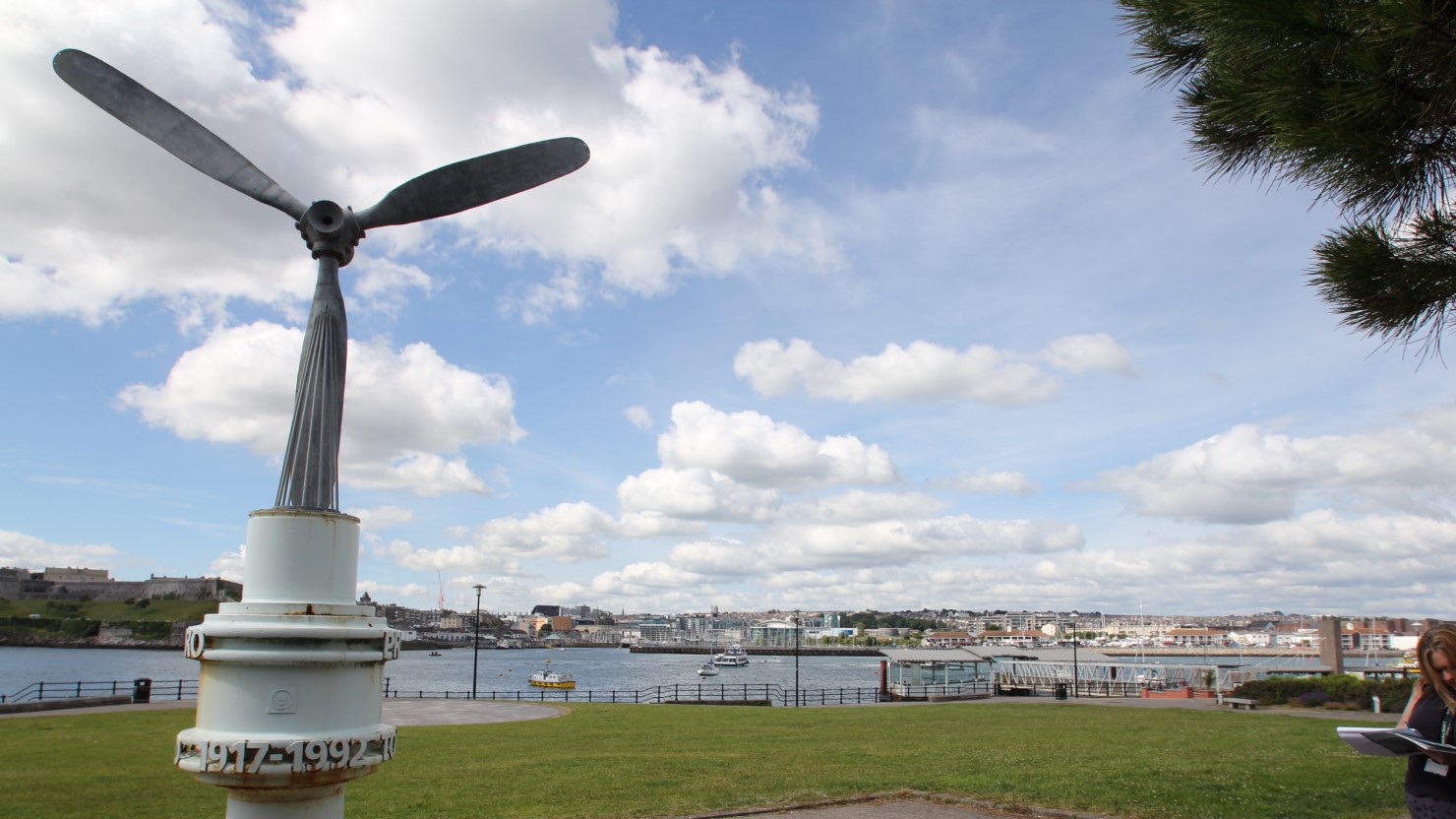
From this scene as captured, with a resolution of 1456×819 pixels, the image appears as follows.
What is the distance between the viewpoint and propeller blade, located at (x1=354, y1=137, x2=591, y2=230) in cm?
296

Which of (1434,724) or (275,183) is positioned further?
(1434,724)

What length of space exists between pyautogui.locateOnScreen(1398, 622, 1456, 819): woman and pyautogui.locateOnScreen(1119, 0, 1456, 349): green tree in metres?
2.89

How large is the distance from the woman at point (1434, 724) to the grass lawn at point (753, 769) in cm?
473

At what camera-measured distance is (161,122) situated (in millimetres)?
3098

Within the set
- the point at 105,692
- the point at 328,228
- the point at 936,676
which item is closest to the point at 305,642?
the point at 328,228

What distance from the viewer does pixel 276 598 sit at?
236 centimetres

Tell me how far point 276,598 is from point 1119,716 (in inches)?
990

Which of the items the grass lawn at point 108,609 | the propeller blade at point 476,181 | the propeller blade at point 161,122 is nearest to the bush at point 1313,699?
the propeller blade at point 476,181

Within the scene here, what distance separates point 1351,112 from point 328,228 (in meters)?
5.93

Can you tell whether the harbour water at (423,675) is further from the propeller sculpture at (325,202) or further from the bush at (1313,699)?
the propeller sculpture at (325,202)

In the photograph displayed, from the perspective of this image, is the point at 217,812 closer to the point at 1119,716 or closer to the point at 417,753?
the point at 417,753

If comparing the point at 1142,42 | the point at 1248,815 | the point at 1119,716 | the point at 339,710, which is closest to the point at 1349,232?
the point at 1142,42

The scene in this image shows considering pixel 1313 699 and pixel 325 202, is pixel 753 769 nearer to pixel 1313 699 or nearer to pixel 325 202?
pixel 325 202

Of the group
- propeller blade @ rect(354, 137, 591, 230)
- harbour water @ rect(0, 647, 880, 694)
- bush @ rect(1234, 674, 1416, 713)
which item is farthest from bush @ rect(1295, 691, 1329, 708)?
harbour water @ rect(0, 647, 880, 694)
